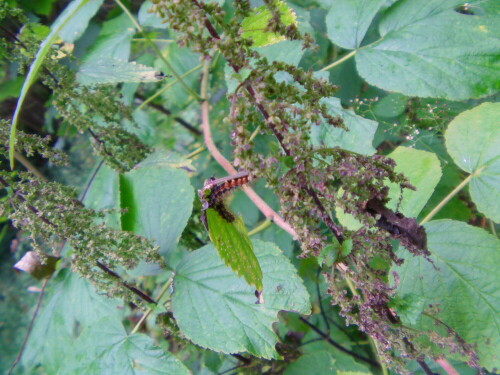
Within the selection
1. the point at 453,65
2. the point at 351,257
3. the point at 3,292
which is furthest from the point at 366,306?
the point at 3,292

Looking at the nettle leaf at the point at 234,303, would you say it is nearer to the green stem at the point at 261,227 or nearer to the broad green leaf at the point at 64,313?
the green stem at the point at 261,227

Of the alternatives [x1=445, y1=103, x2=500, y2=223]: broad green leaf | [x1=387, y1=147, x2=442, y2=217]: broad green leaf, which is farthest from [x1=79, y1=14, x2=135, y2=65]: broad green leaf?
[x1=445, y1=103, x2=500, y2=223]: broad green leaf

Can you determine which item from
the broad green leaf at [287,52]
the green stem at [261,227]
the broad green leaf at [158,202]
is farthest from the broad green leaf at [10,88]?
the green stem at [261,227]

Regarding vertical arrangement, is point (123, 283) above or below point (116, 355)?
above

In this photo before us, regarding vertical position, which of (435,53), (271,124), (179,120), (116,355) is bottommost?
(179,120)

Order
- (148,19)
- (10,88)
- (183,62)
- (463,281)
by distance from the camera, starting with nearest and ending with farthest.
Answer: (463,281) → (148,19) → (183,62) → (10,88)

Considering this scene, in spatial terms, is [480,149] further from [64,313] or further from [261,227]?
[64,313]

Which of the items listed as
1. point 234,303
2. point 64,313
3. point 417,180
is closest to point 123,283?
point 234,303
